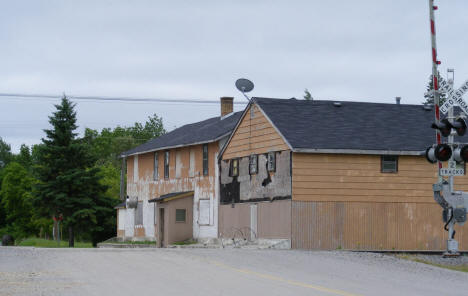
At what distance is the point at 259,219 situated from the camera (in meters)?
38.2

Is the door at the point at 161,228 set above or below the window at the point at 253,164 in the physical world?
below

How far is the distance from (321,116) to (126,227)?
75.5ft

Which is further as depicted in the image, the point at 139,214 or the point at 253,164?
the point at 139,214


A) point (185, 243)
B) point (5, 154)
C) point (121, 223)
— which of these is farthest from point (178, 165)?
point (5, 154)

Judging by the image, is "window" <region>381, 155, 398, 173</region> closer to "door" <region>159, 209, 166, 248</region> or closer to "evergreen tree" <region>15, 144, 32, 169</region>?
"door" <region>159, 209, 166, 248</region>

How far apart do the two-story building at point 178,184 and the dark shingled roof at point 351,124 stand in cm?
685

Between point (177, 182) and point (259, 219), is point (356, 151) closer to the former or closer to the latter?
point (259, 219)

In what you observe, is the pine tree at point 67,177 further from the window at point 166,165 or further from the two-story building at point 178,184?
the window at point 166,165

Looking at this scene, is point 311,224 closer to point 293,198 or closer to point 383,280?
point 293,198

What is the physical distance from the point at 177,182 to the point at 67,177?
1319cm


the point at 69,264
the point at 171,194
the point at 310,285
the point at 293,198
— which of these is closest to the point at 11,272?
the point at 69,264

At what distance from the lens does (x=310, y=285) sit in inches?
685

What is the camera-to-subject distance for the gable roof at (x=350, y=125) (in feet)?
117

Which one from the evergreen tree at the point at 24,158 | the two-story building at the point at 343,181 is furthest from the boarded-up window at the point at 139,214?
the evergreen tree at the point at 24,158
